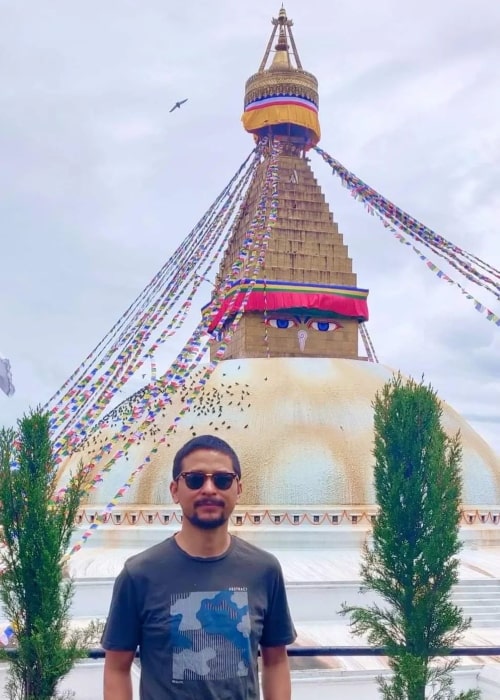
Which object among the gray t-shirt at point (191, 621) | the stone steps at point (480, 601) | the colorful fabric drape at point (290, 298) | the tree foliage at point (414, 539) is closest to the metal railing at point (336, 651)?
the tree foliage at point (414, 539)

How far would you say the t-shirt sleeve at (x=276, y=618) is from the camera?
248cm

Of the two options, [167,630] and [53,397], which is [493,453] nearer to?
[53,397]

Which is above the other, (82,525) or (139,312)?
(139,312)

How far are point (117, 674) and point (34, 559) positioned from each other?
117 inches

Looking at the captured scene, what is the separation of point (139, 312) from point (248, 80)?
343 inches

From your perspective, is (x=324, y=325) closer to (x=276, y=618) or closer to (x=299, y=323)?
(x=299, y=323)

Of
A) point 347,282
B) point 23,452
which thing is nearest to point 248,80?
point 347,282

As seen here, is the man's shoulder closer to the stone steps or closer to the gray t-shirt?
the gray t-shirt

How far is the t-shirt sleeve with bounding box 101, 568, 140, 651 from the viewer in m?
2.36

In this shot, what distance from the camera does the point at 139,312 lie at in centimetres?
1478

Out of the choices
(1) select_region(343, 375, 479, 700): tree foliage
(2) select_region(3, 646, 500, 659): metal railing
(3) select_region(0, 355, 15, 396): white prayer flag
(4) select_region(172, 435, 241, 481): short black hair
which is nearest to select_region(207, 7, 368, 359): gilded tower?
(3) select_region(0, 355, 15, 396): white prayer flag

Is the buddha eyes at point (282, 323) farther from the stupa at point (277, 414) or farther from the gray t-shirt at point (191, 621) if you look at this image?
the gray t-shirt at point (191, 621)

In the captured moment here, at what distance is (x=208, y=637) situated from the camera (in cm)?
231

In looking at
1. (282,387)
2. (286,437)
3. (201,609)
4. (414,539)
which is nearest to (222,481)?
(201,609)
